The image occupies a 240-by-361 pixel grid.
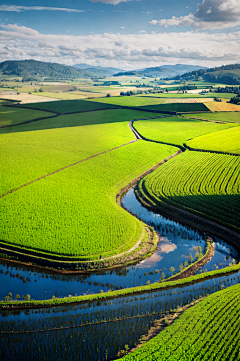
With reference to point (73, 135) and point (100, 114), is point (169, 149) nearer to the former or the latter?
point (73, 135)

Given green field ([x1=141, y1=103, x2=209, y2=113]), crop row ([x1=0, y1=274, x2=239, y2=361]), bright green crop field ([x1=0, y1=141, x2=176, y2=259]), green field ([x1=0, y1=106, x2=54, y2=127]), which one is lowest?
crop row ([x1=0, y1=274, x2=239, y2=361])

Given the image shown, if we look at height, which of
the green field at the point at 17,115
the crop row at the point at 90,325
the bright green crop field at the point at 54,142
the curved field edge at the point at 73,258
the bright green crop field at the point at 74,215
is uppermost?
the green field at the point at 17,115

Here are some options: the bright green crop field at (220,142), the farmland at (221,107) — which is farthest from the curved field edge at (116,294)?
the farmland at (221,107)

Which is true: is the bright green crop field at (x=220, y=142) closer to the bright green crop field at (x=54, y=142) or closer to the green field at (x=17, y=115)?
the bright green crop field at (x=54, y=142)

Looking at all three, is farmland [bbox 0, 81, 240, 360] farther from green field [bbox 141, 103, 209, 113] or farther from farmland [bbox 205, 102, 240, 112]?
farmland [bbox 205, 102, 240, 112]

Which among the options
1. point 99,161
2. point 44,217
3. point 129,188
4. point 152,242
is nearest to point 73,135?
point 99,161

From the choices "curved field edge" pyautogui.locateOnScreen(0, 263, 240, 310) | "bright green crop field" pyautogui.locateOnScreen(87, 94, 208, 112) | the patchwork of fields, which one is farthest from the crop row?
"bright green crop field" pyautogui.locateOnScreen(87, 94, 208, 112)
